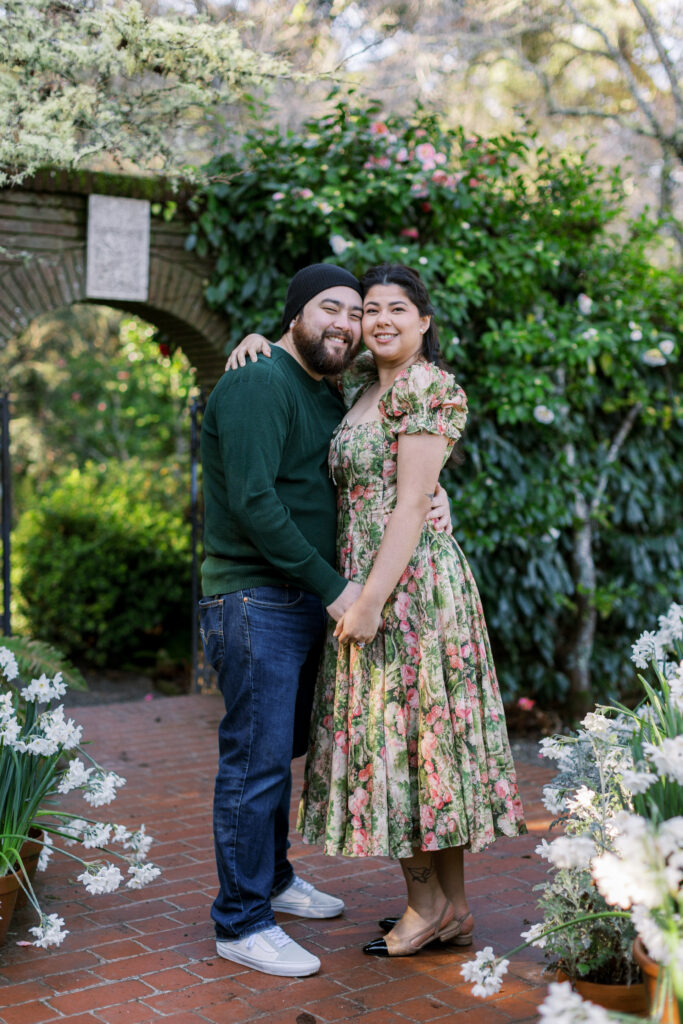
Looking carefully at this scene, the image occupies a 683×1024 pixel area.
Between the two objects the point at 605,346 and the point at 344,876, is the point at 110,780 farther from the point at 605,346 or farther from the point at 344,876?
the point at 605,346

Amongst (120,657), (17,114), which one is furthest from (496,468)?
(120,657)

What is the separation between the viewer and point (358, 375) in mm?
3303

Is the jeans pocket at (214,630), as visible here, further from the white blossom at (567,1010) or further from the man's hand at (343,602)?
the white blossom at (567,1010)

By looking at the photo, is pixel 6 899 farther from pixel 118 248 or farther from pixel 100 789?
pixel 118 248

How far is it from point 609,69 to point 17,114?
35.0 feet

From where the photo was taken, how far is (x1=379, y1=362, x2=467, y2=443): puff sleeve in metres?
2.88

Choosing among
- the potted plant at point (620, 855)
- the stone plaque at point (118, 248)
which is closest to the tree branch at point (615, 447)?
the stone plaque at point (118, 248)

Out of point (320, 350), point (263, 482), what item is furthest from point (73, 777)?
point (320, 350)

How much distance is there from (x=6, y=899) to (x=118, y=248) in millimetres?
4035

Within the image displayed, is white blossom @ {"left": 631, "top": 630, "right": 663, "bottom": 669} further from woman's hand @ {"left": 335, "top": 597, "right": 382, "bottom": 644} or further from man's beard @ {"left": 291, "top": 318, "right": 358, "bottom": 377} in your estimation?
man's beard @ {"left": 291, "top": 318, "right": 358, "bottom": 377}

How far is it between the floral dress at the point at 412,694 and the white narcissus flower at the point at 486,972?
54cm

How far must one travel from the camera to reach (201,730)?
19.4ft

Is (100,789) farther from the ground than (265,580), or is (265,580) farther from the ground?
(265,580)

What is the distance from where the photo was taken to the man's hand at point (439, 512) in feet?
9.96
